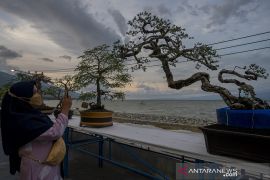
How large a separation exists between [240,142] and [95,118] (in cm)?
218

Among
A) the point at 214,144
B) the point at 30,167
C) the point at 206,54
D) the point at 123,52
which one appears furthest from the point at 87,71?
the point at 214,144

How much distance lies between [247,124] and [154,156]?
8.58ft

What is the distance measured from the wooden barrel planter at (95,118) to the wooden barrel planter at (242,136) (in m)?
1.87

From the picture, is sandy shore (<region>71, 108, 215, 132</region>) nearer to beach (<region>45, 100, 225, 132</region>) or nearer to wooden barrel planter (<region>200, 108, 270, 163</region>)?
beach (<region>45, 100, 225, 132</region>)

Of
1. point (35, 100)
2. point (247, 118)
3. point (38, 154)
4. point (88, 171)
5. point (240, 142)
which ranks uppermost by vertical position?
point (35, 100)

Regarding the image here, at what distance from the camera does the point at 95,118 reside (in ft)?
10.9

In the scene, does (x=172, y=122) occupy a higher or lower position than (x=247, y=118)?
lower

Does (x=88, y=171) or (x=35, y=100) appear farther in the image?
(x=88, y=171)

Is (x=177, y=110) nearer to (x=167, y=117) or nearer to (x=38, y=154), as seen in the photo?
(x=167, y=117)

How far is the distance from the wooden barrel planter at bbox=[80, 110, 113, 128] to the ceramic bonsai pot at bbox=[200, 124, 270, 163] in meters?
1.87

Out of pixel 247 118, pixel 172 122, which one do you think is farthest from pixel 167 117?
pixel 247 118

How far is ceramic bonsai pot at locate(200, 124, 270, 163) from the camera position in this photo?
58.1 inches

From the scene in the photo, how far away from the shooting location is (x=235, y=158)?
1.63 metres

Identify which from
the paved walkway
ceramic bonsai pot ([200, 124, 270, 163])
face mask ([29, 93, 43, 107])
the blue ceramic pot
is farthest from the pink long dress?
the paved walkway
